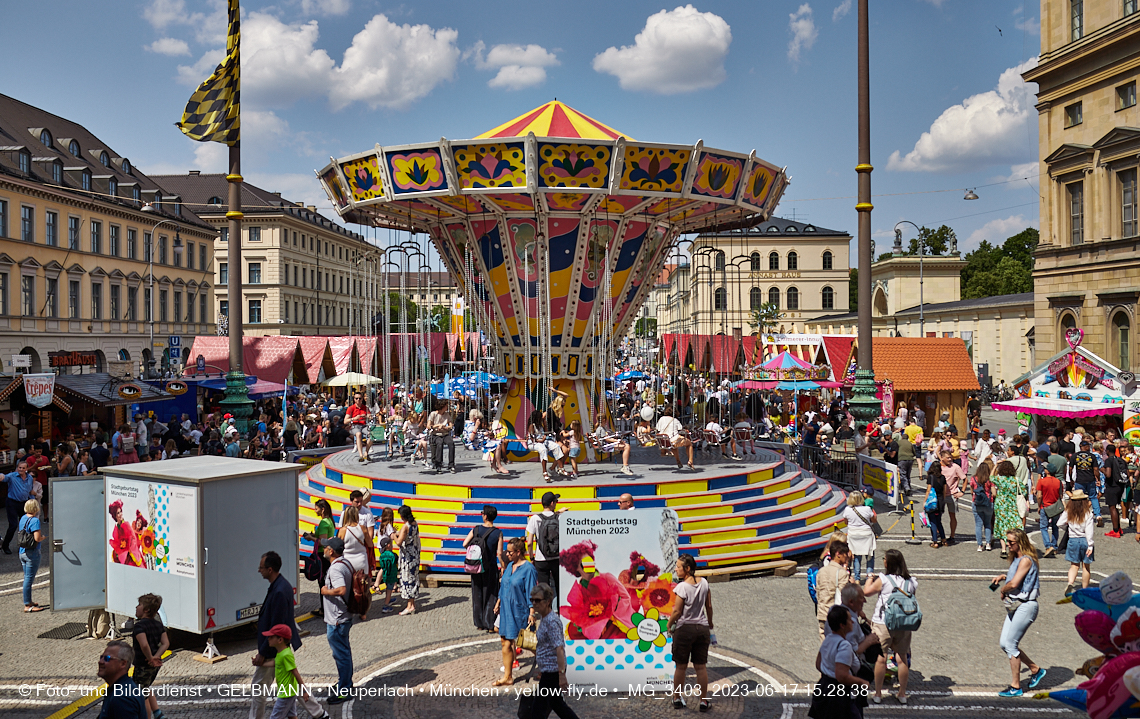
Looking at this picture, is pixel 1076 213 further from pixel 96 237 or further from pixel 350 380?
pixel 96 237

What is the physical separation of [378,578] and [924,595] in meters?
7.22

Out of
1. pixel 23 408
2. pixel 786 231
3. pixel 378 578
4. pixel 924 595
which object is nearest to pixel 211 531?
pixel 378 578

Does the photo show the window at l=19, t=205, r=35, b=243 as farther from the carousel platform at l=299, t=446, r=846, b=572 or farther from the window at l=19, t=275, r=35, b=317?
the carousel platform at l=299, t=446, r=846, b=572

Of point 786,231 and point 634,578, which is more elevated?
point 786,231

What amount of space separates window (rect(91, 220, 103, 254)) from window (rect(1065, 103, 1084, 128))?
47.5m

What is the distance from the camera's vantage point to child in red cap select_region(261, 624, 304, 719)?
6105mm

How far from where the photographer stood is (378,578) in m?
10.8

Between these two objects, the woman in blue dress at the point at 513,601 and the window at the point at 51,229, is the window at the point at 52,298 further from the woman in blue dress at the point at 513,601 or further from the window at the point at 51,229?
the woman in blue dress at the point at 513,601

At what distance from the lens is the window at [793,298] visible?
253ft

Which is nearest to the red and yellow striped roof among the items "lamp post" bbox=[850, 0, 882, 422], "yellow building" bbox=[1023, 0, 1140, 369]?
"lamp post" bbox=[850, 0, 882, 422]

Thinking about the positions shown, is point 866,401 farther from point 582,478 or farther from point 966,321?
point 966,321

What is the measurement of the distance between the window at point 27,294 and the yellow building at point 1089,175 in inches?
1811

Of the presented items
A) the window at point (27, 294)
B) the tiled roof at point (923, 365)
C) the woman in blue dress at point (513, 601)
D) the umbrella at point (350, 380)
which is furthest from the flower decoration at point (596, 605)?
the window at point (27, 294)

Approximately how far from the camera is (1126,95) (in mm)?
29688
